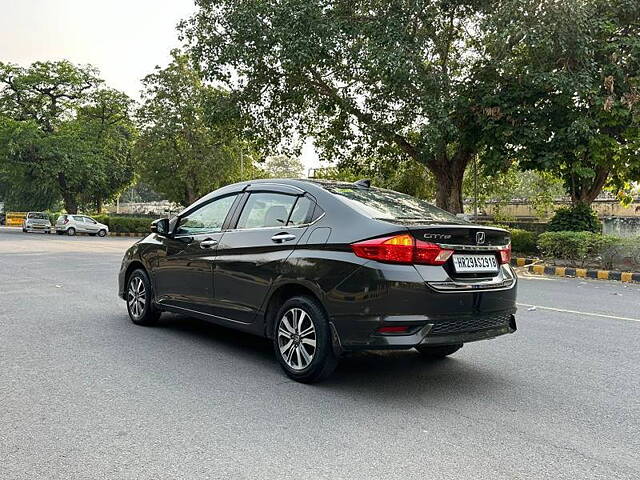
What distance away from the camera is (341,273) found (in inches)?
168

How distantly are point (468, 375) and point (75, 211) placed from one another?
4584 centimetres

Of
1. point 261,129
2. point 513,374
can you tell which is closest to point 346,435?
point 513,374

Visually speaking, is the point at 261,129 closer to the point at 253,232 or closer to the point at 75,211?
the point at 253,232

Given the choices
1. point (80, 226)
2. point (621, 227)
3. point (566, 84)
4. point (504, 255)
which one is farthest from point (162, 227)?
point (80, 226)

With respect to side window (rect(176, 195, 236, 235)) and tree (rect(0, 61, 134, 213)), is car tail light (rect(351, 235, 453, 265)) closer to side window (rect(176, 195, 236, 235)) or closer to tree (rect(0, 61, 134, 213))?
side window (rect(176, 195, 236, 235))

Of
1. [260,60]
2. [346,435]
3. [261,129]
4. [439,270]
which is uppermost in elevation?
[260,60]

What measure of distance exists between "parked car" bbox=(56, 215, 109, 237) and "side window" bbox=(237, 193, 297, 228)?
3364 centimetres

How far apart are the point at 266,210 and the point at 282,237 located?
1.63 feet

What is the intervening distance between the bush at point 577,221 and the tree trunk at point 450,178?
353 centimetres

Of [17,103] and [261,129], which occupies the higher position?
[17,103]

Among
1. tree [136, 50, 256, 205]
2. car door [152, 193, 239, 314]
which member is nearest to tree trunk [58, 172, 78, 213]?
tree [136, 50, 256, 205]

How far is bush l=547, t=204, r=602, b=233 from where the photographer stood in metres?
18.0

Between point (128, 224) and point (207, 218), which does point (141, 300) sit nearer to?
point (207, 218)

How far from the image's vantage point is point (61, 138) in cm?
4041
